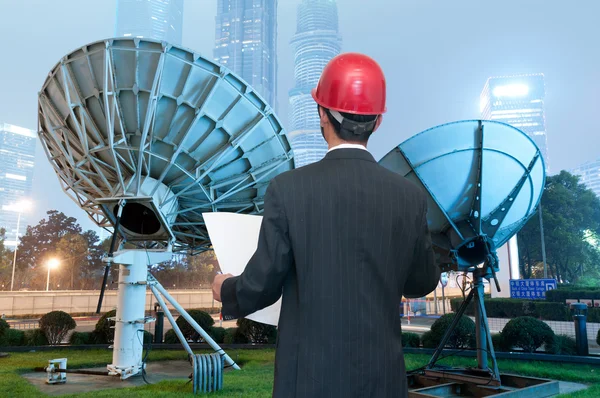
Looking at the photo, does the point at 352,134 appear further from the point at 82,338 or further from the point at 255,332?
the point at 82,338

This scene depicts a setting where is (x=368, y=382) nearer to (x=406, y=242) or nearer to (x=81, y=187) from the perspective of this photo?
(x=406, y=242)

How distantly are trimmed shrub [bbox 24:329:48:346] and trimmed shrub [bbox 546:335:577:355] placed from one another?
18.8m

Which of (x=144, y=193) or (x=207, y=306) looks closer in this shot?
(x=144, y=193)

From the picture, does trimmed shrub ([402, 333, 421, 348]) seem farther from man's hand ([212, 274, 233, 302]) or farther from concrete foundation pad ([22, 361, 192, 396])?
man's hand ([212, 274, 233, 302])

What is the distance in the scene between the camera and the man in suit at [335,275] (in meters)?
1.92

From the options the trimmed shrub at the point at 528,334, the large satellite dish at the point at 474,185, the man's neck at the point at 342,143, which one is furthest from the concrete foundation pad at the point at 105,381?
the man's neck at the point at 342,143

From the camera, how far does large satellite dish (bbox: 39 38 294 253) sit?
38.4 feet

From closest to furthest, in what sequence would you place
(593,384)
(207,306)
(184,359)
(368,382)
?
(368,382), (593,384), (184,359), (207,306)

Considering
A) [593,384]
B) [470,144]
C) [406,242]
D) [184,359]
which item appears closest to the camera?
[406,242]

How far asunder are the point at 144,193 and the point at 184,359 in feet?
23.2

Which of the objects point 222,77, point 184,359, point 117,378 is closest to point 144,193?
point 222,77

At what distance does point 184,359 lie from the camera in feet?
54.3

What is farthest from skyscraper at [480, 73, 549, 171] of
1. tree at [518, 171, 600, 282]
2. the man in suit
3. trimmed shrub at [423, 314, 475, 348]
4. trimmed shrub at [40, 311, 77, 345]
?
the man in suit

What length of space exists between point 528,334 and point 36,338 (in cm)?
1847
